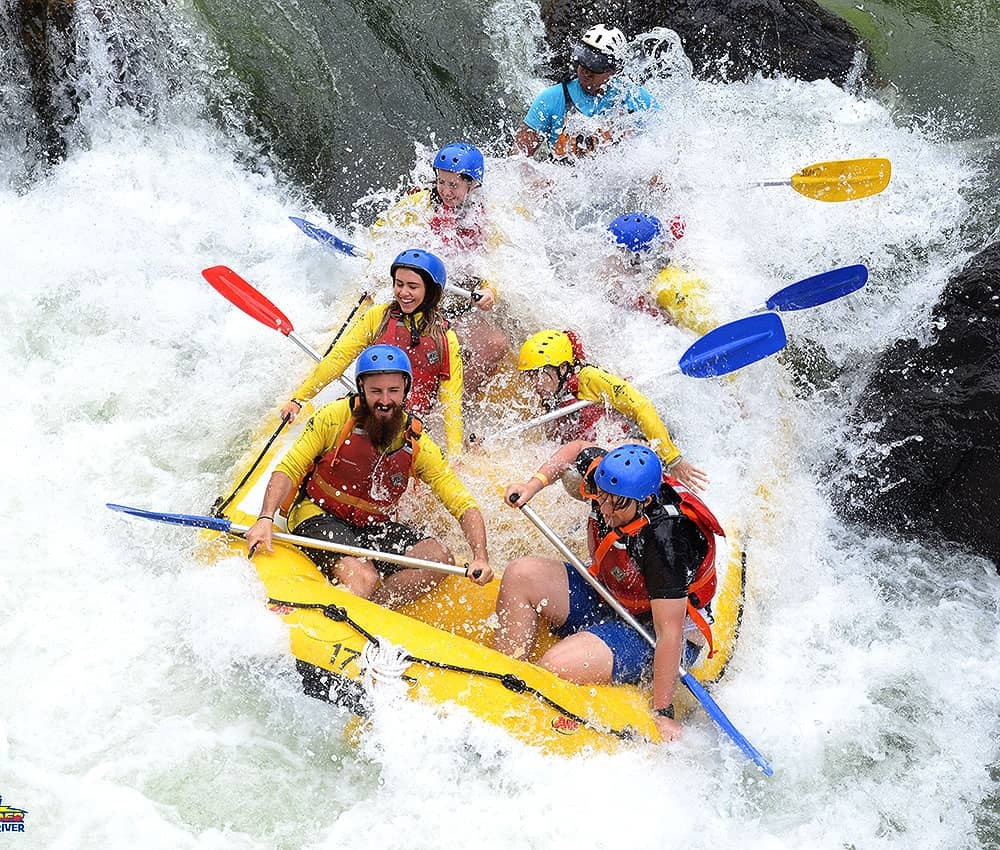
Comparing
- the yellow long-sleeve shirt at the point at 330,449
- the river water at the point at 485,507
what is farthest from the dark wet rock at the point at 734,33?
the yellow long-sleeve shirt at the point at 330,449

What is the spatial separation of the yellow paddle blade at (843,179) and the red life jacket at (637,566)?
345cm

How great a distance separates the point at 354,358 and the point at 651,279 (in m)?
2.08

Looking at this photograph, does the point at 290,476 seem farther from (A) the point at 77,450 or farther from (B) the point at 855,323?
(B) the point at 855,323

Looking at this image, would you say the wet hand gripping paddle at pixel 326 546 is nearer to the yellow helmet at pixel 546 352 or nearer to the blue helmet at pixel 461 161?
the yellow helmet at pixel 546 352

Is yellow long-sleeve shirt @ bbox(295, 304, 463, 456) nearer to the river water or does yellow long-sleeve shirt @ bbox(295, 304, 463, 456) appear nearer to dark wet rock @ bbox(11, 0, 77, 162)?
the river water

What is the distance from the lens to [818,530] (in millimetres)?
5355

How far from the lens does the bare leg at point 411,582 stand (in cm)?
430

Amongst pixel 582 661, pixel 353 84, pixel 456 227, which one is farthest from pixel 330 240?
pixel 582 661

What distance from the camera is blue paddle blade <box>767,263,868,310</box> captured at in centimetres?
571

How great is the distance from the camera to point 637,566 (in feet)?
12.8

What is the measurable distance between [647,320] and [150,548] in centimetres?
308

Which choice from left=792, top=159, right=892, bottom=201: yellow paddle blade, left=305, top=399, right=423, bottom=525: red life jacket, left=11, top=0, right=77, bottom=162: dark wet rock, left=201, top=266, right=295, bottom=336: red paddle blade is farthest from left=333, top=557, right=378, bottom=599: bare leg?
left=11, top=0, right=77, bottom=162: dark wet rock

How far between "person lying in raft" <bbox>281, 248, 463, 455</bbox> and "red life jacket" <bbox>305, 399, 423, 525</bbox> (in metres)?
0.60

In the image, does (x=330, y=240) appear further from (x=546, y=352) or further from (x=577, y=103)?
(x=546, y=352)
